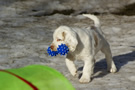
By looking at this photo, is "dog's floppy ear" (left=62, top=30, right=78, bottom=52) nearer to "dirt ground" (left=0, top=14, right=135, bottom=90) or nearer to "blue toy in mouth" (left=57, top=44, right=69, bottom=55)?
"blue toy in mouth" (left=57, top=44, right=69, bottom=55)

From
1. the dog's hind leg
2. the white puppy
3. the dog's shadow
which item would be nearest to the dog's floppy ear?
the white puppy

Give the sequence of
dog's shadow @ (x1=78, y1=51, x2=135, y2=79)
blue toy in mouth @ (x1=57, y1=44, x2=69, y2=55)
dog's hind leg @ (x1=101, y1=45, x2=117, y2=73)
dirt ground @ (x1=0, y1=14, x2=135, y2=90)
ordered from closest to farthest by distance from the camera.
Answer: blue toy in mouth @ (x1=57, y1=44, x2=69, y2=55) < dirt ground @ (x1=0, y1=14, x2=135, y2=90) < dog's hind leg @ (x1=101, y1=45, x2=117, y2=73) < dog's shadow @ (x1=78, y1=51, x2=135, y2=79)

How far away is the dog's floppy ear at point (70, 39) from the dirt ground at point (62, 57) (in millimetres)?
666

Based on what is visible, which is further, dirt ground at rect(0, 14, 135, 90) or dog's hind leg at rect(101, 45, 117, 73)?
dog's hind leg at rect(101, 45, 117, 73)

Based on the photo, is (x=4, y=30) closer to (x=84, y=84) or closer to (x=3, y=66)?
(x=3, y=66)

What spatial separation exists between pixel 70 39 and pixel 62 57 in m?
2.64

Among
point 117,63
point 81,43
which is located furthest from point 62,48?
point 117,63

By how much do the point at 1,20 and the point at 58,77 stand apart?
858cm

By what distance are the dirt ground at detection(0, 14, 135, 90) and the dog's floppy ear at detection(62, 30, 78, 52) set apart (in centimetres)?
67

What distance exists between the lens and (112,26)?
10.0 m

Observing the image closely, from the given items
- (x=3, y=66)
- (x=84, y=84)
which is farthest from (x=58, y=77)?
(x=3, y=66)

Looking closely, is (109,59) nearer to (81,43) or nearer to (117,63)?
(117,63)

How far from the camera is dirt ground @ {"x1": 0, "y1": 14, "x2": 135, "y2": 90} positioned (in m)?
5.10

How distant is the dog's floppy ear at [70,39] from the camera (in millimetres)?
4293
